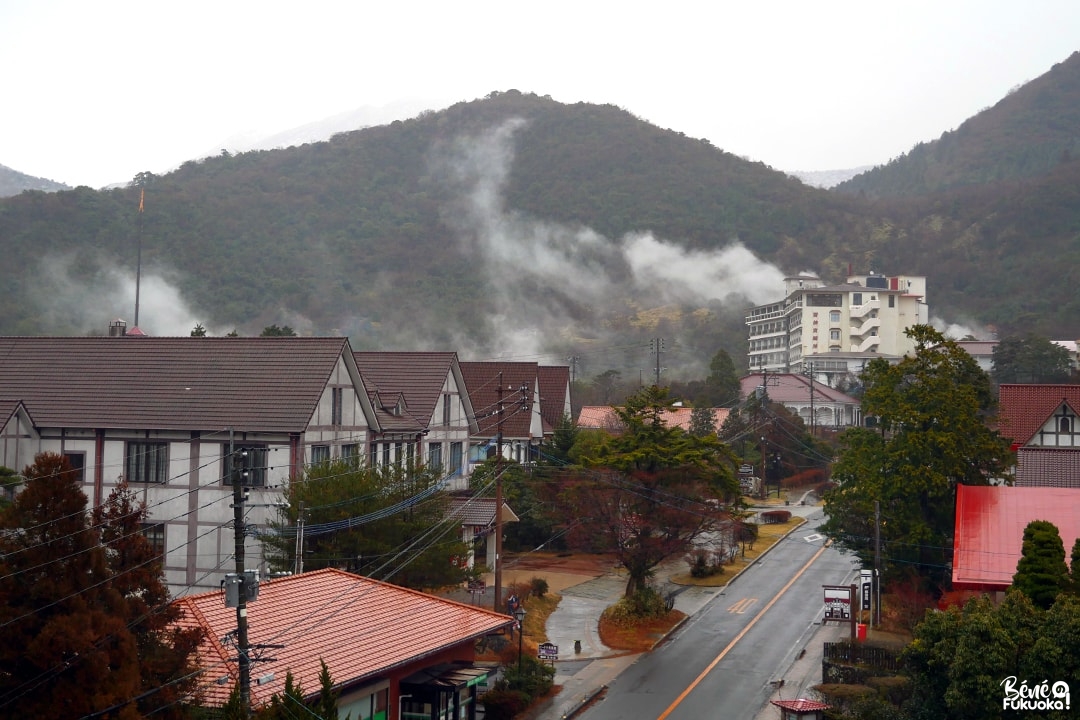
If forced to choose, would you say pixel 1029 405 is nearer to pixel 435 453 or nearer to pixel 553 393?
pixel 435 453

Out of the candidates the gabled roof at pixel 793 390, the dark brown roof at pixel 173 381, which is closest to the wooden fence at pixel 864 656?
the dark brown roof at pixel 173 381

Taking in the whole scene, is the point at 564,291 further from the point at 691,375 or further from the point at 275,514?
the point at 275,514

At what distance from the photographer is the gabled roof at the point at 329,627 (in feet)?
62.0

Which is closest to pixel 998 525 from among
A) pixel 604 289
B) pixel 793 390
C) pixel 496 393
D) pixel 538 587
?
pixel 538 587

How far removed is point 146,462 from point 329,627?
1666 centimetres

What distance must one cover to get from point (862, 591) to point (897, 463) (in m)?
4.56

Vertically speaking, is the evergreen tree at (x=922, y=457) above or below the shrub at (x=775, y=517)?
above

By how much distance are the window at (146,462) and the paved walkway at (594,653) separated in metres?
13.8

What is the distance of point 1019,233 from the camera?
189125 mm

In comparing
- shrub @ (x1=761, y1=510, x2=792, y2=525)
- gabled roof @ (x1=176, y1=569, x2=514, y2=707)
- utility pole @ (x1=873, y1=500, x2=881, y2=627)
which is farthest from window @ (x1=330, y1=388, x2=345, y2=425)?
shrub @ (x1=761, y1=510, x2=792, y2=525)

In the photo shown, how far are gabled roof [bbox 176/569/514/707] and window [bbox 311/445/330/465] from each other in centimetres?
1104

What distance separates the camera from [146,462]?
3562cm

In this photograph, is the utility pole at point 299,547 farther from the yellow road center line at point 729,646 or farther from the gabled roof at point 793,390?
the gabled roof at point 793,390

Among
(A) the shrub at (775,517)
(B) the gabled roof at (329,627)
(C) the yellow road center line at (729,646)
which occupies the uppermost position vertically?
(B) the gabled roof at (329,627)
